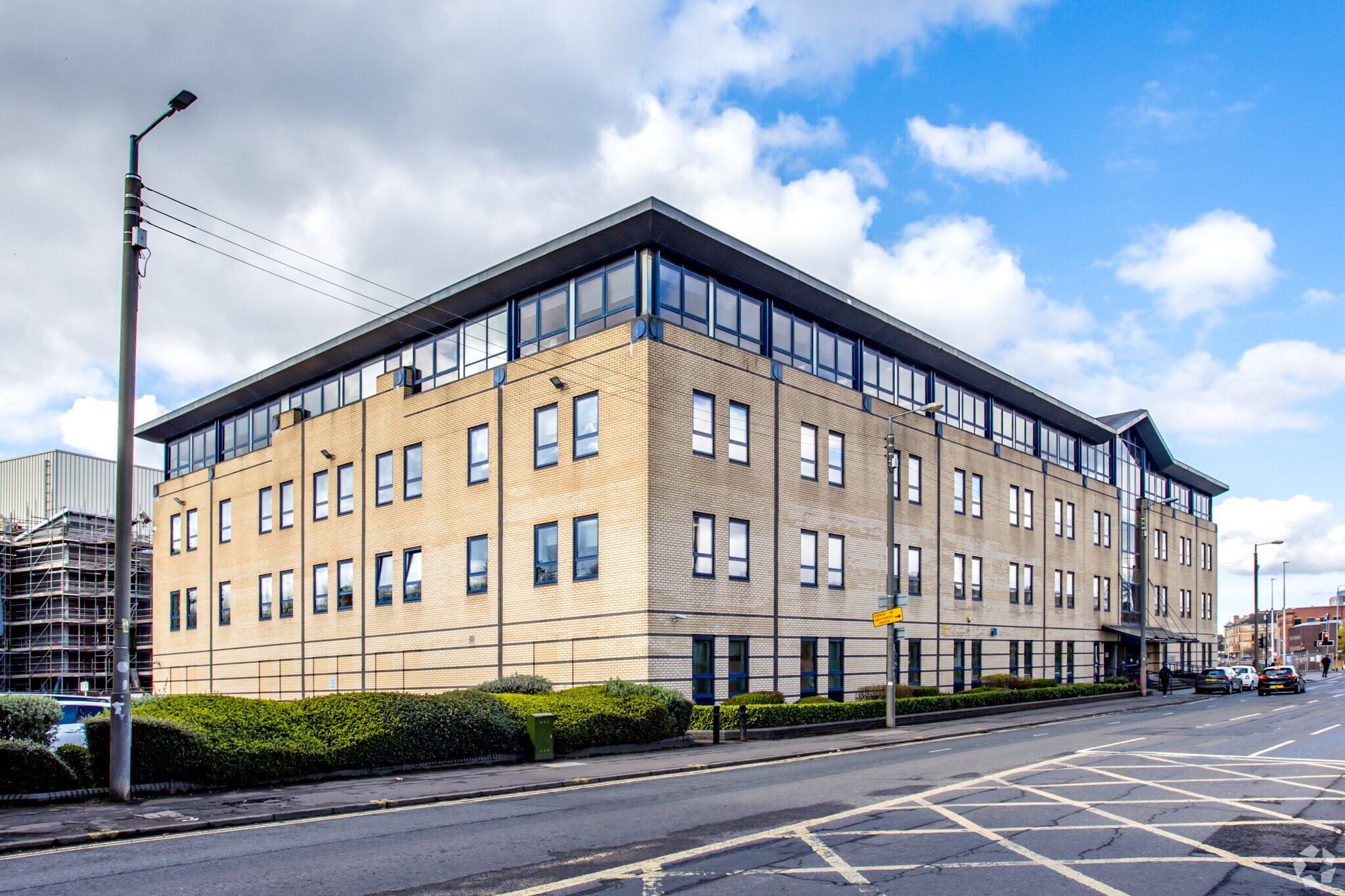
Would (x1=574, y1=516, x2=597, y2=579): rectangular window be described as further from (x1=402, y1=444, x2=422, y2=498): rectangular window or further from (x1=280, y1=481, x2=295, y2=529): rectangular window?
(x1=280, y1=481, x2=295, y2=529): rectangular window

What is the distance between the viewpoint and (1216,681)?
5231cm

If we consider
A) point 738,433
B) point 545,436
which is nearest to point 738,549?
point 738,433

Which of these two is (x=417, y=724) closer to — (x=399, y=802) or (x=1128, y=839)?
(x=399, y=802)

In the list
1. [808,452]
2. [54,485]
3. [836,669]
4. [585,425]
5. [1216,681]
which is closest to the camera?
[585,425]

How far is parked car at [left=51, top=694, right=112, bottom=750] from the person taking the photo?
47.2ft

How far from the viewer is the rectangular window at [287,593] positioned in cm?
3934

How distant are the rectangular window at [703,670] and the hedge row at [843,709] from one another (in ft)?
7.39

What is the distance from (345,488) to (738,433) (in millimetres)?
15768

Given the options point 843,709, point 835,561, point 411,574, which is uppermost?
point 835,561

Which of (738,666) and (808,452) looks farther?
(808,452)

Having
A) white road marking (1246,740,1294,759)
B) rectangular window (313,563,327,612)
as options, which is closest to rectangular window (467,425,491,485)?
rectangular window (313,563,327,612)

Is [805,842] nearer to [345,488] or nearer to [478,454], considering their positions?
[478,454]

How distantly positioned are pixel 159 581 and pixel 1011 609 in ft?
128

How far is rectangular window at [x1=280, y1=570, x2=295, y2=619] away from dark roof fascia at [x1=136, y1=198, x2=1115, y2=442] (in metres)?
7.75
